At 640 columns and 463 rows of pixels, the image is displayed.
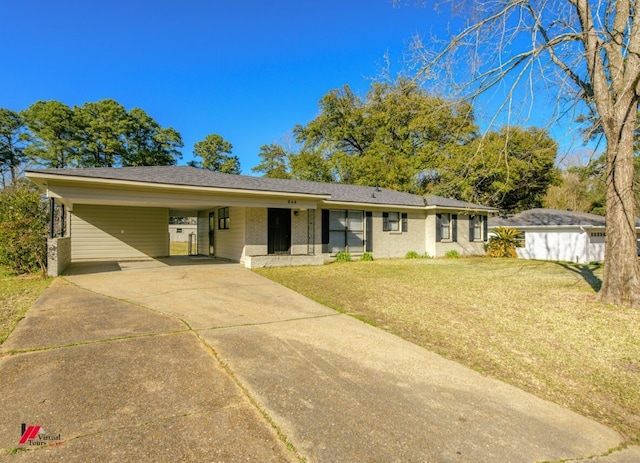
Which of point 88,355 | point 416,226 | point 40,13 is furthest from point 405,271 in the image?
point 40,13

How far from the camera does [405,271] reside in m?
11.9

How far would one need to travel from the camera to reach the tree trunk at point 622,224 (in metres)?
6.59

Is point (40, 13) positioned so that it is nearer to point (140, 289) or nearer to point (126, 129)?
point (140, 289)

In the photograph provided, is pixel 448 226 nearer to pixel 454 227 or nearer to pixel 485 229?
pixel 454 227

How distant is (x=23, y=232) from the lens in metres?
8.98

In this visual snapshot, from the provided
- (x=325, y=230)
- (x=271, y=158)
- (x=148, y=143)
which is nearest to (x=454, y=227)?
(x=325, y=230)

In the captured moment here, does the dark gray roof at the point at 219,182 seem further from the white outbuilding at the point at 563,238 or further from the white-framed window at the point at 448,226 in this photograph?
the white outbuilding at the point at 563,238

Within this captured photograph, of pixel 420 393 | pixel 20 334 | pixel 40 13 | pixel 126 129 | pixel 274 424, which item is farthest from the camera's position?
pixel 126 129

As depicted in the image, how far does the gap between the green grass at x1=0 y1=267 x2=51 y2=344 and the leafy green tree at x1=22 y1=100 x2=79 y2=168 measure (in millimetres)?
25043

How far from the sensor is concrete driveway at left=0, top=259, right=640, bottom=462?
2.24m

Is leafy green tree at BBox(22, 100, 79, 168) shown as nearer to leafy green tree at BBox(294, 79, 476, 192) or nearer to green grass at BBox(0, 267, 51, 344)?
leafy green tree at BBox(294, 79, 476, 192)

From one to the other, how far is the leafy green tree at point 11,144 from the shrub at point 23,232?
2824 centimetres

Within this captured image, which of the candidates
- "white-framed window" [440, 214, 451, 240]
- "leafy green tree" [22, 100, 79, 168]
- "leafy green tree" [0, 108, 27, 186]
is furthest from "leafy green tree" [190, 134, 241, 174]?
"white-framed window" [440, 214, 451, 240]

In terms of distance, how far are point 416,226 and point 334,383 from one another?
1517 cm
